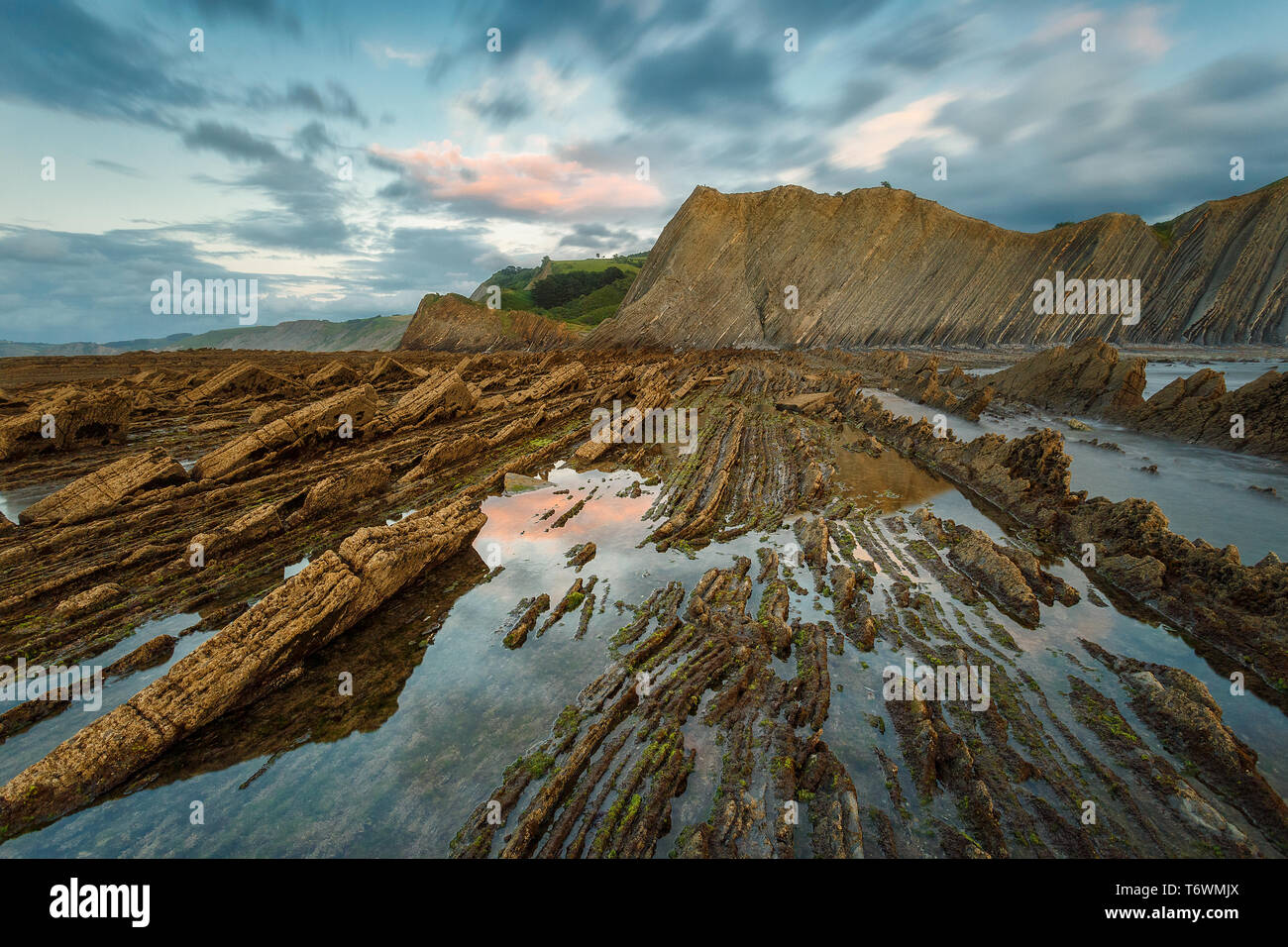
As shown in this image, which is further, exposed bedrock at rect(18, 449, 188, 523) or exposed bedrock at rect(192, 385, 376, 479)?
exposed bedrock at rect(192, 385, 376, 479)

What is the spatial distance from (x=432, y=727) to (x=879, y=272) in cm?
11621

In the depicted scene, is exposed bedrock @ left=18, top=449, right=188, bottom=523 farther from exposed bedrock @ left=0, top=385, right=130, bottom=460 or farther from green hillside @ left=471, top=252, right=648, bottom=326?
green hillside @ left=471, top=252, right=648, bottom=326

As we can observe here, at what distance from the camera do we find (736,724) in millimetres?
9039

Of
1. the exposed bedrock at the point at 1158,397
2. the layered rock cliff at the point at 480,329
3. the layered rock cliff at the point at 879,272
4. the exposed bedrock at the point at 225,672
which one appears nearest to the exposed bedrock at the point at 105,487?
the exposed bedrock at the point at 225,672

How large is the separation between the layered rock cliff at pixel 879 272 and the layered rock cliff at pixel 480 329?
14.7 meters

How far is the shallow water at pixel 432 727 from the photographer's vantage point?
282 inches

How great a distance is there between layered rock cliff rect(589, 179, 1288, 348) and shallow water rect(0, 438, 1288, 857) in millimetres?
89592

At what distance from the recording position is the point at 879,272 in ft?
332

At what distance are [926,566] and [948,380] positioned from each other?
4331cm

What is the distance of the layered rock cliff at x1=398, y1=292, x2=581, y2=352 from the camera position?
351 feet

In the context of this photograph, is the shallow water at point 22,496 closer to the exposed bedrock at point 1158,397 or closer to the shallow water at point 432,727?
the shallow water at point 432,727

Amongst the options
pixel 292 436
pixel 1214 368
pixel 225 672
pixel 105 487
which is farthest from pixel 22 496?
pixel 1214 368

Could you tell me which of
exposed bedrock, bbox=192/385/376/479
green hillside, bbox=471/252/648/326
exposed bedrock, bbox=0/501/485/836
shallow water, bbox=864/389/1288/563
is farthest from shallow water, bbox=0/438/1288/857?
green hillside, bbox=471/252/648/326
